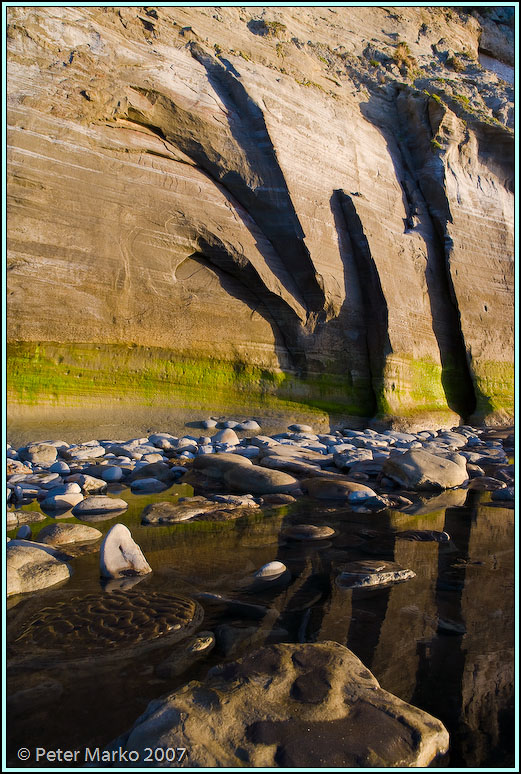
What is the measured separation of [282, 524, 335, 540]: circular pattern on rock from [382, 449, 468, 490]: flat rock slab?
5.90ft

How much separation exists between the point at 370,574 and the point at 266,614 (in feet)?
2.26

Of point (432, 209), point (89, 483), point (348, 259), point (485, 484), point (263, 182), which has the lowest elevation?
point (485, 484)

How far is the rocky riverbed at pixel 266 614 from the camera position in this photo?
152 centimetres

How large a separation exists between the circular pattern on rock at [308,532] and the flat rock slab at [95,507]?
1408 millimetres

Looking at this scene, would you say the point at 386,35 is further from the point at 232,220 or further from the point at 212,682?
the point at 212,682

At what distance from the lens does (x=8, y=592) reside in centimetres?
250

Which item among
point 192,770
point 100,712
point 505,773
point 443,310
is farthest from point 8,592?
point 443,310

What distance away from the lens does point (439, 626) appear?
88.7 inches

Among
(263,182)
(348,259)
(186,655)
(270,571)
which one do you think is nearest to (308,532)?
(270,571)

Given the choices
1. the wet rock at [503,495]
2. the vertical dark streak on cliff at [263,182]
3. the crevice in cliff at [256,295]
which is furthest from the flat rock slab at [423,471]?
the vertical dark streak on cliff at [263,182]

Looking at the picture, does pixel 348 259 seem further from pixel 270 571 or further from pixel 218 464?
pixel 270 571

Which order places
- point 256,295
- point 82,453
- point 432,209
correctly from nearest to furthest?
1. point 82,453
2. point 256,295
3. point 432,209

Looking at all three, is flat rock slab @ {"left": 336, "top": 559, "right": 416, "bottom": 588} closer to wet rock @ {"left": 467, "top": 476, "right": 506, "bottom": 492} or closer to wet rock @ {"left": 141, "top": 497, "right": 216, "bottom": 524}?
wet rock @ {"left": 141, "top": 497, "right": 216, "bottom": 524}

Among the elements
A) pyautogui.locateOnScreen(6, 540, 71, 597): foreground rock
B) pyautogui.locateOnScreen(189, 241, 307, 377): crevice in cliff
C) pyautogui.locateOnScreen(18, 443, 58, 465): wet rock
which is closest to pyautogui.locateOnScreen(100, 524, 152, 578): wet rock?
pyautogui.locateOnScreen(6, 540, 71, 597): foreground rock
